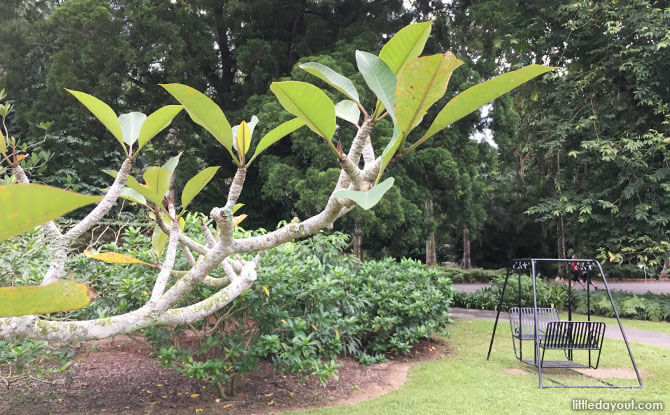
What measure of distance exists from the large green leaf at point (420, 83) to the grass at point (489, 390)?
10.4 ft

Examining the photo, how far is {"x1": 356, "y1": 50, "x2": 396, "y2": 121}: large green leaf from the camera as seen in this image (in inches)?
35.6

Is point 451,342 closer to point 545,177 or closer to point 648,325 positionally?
point 648,325

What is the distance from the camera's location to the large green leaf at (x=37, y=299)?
58 cm

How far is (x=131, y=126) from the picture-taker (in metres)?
1.37

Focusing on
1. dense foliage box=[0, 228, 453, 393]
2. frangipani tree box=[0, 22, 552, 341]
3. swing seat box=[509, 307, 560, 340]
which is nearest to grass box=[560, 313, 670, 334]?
swing seat box=[509, 307, 560, 340]

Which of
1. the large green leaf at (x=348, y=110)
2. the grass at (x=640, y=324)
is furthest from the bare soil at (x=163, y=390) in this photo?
the grass at (x=640, y=324)

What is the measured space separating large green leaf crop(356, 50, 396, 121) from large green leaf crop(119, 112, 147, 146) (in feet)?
2.43

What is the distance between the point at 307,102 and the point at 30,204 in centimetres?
54

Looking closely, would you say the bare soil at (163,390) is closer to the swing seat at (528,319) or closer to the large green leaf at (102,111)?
the swing seat at (528,319)

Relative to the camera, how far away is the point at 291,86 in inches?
35.2

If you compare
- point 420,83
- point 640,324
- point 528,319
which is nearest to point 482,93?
point 420,83

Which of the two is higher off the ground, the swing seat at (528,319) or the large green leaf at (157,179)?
the large green leaf at (157,179)

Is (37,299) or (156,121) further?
(156,121)

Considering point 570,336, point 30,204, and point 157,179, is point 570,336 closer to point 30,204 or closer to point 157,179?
point 157,179
